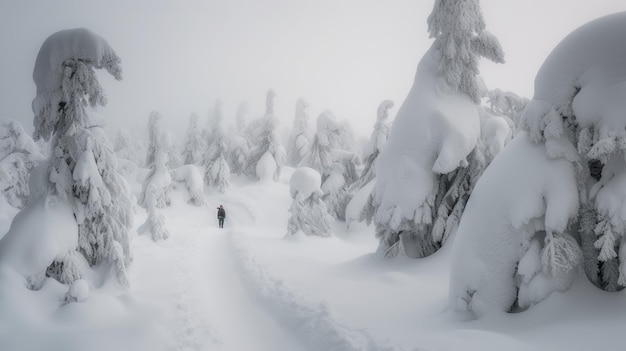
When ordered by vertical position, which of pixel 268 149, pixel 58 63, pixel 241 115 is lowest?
pixel 268 149

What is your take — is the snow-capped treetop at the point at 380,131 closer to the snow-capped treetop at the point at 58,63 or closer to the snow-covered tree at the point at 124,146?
the snow-capped treetop at the point at 58,63

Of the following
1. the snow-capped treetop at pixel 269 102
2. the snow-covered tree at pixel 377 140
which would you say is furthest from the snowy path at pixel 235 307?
the snow-capped treetop at pixel 269 102

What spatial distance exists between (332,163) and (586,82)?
2125cm

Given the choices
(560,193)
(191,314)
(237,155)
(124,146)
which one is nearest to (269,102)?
(237,155)

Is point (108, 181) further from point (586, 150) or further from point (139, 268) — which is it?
point (586, 150)

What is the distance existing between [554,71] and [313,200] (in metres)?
15.9

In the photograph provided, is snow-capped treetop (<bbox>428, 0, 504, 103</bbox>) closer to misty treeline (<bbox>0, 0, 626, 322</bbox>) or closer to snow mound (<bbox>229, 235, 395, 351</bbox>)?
misty treeline (<bbox>0, 0, 626, 322</bbox>)

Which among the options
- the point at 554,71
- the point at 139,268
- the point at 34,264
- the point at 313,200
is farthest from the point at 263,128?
the point at 554,71

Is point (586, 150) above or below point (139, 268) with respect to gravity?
above

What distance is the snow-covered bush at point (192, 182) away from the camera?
31.4m

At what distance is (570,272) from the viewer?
6000mm

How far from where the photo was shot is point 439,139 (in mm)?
10883

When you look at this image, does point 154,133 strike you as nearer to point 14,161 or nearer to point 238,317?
point 14,161

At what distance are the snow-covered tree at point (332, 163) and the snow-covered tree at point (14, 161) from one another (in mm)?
22250
